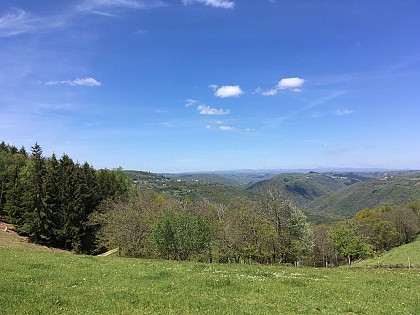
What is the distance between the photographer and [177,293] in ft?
50.0

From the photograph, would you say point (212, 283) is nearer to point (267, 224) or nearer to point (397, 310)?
point (397, 310)

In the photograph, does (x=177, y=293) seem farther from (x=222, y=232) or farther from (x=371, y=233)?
(x=371, y=233)

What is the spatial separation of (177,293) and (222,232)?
36.9m

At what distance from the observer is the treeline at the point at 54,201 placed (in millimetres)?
67188

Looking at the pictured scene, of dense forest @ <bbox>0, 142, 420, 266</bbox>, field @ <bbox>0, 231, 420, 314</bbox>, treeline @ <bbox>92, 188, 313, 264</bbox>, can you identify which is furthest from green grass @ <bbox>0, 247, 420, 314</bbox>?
dense forest @ <bbox>0, 142, 420, 266</bbox>

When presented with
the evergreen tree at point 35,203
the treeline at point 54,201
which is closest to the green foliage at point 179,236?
the treeline at point 54,201

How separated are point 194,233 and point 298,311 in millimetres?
33287

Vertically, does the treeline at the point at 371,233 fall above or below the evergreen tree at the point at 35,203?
below

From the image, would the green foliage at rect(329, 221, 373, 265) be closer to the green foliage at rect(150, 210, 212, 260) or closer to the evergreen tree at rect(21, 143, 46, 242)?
the green foliage at rect(150, 210, 212, 260)

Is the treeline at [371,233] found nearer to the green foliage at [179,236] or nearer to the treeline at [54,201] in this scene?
the green foliage at [179,236]

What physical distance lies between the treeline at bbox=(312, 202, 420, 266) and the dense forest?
1.77ft

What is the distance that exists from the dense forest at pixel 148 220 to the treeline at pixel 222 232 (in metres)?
0.13

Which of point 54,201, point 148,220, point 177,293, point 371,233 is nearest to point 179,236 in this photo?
point 148,220

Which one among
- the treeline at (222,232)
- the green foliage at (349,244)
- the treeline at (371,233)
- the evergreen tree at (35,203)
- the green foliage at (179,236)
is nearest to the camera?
the green foliage at (179,236)
